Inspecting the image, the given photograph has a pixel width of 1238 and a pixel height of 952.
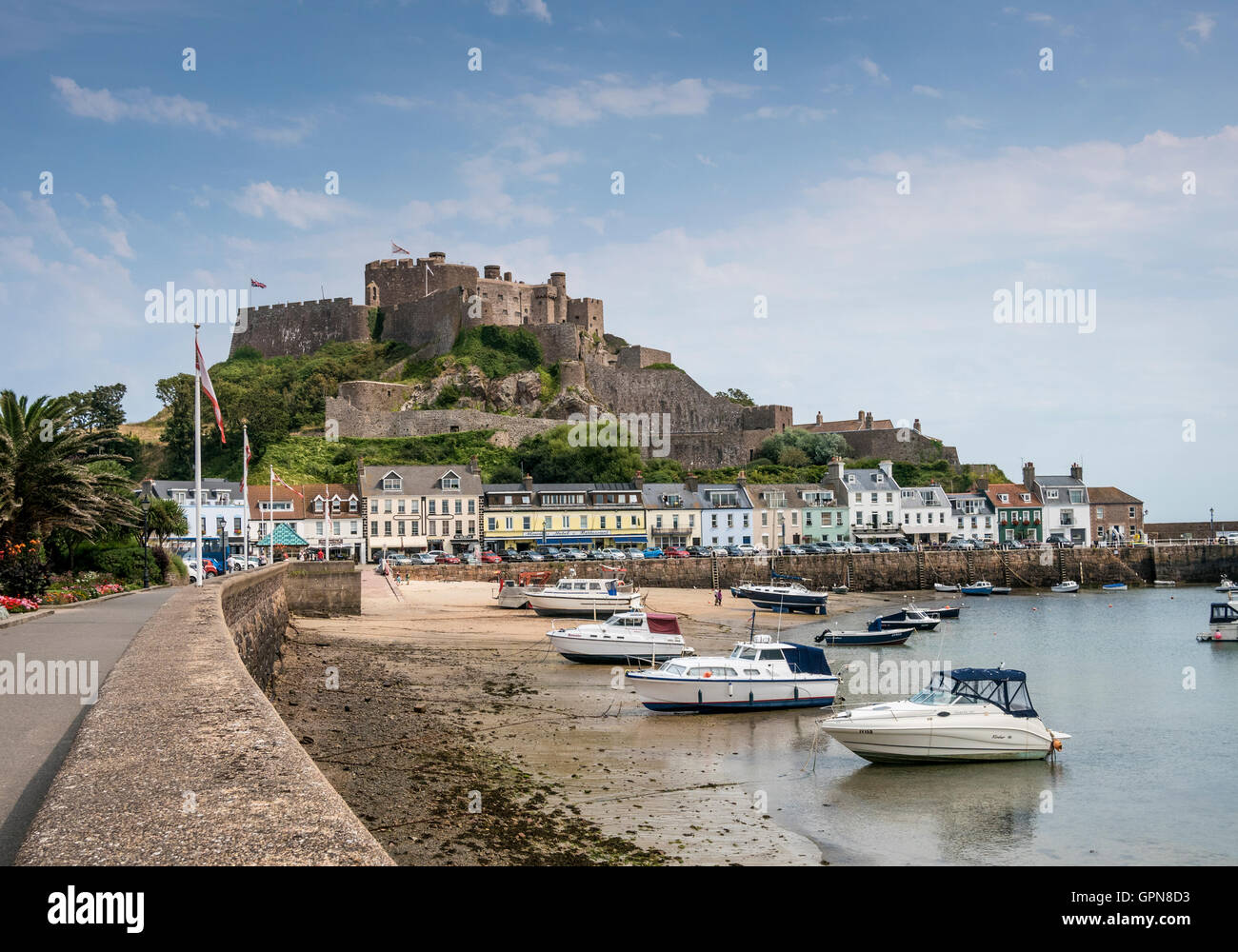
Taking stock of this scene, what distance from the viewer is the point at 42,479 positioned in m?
25.5

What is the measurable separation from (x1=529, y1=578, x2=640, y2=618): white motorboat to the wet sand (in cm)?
955

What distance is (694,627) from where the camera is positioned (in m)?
43.6

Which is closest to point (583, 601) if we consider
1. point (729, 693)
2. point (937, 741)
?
point (729, 693)

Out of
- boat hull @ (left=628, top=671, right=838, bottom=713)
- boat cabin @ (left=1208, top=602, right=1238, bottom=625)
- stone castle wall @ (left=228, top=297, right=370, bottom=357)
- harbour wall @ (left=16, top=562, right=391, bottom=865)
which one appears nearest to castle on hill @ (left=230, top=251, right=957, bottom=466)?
stone castle wall @ (left=228, top=297, right=370, bottom=357)

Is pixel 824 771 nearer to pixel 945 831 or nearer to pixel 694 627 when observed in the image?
pixel 945 831

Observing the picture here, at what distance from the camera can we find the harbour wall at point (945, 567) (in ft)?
212

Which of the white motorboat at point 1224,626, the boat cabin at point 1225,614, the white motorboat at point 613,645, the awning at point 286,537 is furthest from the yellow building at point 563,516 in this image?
the white motorboat at point 613,645

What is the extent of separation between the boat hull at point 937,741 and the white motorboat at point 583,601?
24.0 m

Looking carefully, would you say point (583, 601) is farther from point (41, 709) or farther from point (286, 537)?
point (41, 709)

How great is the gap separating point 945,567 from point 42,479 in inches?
2397

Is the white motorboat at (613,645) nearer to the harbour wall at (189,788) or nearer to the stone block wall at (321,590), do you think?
the stone block wall at (321,590)

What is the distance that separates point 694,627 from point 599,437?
146 ft

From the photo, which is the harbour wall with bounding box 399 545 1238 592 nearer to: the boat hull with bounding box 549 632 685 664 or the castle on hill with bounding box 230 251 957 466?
the castle on hill with bounding box 230 251 957 466
